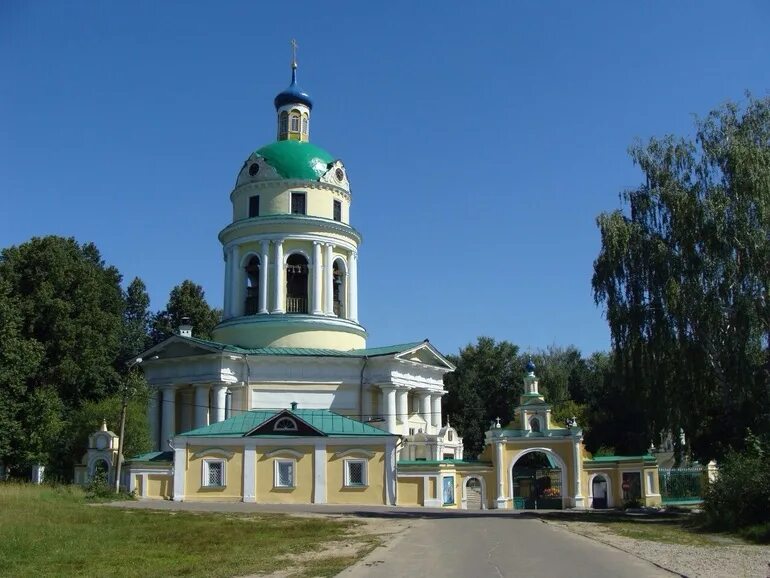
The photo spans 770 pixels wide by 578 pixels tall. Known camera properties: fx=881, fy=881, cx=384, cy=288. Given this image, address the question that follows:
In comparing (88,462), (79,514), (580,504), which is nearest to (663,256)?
(580,504)

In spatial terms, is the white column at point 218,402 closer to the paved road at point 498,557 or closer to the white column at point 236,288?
the white column at point 236,288

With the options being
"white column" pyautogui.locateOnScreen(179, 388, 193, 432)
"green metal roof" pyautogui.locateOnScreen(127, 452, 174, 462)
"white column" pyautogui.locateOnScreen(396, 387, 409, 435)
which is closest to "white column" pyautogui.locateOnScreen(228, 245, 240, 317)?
"white column" pyautogui.locateOnScreen(179, 388, 193, 432)

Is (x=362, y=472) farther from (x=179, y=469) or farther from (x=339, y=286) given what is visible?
(x=339, y=286)

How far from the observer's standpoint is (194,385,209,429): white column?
3859cm

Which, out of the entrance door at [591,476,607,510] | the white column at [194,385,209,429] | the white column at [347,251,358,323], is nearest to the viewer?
the entrance door at [591,476,607,510]

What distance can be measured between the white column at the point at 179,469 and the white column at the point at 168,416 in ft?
18.3

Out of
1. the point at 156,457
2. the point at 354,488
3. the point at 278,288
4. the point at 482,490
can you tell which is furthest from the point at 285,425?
the point at 278,288

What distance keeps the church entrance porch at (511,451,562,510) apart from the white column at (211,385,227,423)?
41.7ft

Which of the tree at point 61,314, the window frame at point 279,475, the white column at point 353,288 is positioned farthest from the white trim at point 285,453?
the tree at point 61,314

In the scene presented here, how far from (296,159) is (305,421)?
50.0 feet

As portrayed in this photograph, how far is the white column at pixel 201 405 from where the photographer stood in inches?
1519

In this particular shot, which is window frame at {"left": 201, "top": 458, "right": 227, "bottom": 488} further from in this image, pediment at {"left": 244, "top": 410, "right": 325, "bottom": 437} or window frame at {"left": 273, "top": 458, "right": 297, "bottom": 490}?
window frame at {"left": 273, "top": 458, "right": 297, "bottom": 490}

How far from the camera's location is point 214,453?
33.6 meters

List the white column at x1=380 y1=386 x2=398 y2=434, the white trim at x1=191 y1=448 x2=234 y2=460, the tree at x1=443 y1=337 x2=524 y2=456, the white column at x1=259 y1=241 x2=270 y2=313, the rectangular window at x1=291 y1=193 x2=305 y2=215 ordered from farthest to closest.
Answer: the tree at x1=443 y1=337 x2=524 y2=456
the rectangular window at x1=291 y1=193 x2=305 y2=215
the white column at x1=259 y1=241 x2=270 y2=313
the white column at x1=380 y1=386 x2=398 y2=434
the white trim at x1=191 y1=448 x2=234 y2=460
